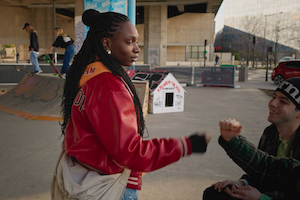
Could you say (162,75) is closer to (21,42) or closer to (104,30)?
(104,30)

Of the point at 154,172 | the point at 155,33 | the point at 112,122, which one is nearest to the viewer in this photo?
the point at 112,122

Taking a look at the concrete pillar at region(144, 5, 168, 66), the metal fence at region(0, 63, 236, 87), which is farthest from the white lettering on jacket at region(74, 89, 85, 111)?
the concrete pillar at region(144, 5, 168, 66)

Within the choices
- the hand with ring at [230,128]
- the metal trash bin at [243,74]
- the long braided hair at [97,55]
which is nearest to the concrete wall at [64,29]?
the metal trash bin at [243,74]

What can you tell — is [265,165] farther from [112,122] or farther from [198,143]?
[112,122]

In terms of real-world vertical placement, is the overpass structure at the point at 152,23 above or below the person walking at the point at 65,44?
above

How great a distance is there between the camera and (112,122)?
1343 mm

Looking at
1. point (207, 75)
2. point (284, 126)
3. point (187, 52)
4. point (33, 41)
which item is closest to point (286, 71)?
point (207, 75)

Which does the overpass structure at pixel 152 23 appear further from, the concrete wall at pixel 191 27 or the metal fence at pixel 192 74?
the metal fence at pixel 192 74

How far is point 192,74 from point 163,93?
987 centimetres

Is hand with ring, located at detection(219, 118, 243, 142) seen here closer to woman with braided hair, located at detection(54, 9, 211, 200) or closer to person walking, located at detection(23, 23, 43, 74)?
woman with braided hair, located at detection(54, 9, 211, 200)

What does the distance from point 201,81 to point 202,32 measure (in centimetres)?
3222

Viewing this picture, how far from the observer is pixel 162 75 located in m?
8.67

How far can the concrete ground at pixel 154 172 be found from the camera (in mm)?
3527

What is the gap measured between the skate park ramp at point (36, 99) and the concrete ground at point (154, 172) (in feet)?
1.57
